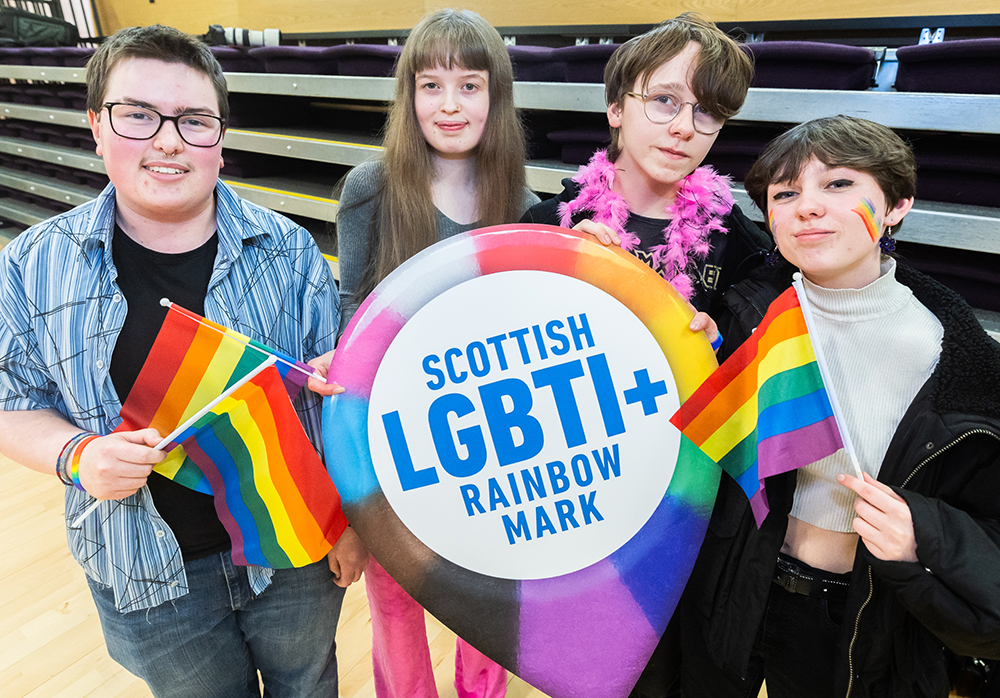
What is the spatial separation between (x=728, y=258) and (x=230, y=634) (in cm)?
126

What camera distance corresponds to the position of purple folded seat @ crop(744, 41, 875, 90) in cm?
149

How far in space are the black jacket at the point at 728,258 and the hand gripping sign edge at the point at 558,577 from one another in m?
0.20

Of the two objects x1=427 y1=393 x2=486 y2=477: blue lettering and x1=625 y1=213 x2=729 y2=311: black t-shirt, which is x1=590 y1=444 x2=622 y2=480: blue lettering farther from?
x1=625 y1=213 x2=729 y2=311: black t-shirt

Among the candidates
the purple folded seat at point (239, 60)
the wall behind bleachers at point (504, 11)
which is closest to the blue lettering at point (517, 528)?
the wall behind bleachers at point (504, 11)

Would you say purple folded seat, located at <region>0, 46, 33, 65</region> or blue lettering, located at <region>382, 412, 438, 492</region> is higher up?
purple folded seat, located at <region>0, 46, 33, 65</region>

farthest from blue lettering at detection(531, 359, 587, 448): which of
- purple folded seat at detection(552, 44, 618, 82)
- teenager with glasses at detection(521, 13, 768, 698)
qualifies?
purple folded seat at detection(552, 44, 618, 82)

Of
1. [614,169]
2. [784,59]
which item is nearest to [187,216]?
[614,169]

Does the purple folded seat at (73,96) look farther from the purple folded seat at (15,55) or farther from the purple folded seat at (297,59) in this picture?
the purple folded seat at (297,59)

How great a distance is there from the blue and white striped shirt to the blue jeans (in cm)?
5

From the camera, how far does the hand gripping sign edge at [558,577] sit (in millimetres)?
973

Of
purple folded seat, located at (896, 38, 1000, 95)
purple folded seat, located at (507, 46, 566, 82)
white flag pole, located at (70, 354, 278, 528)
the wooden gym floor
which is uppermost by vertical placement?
purple folded seat, located at (507, 46, 566, 82)

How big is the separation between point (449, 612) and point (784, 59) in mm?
1585

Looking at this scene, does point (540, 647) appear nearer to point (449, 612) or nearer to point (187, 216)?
point (449, 612)

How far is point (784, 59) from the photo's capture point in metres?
1.57
